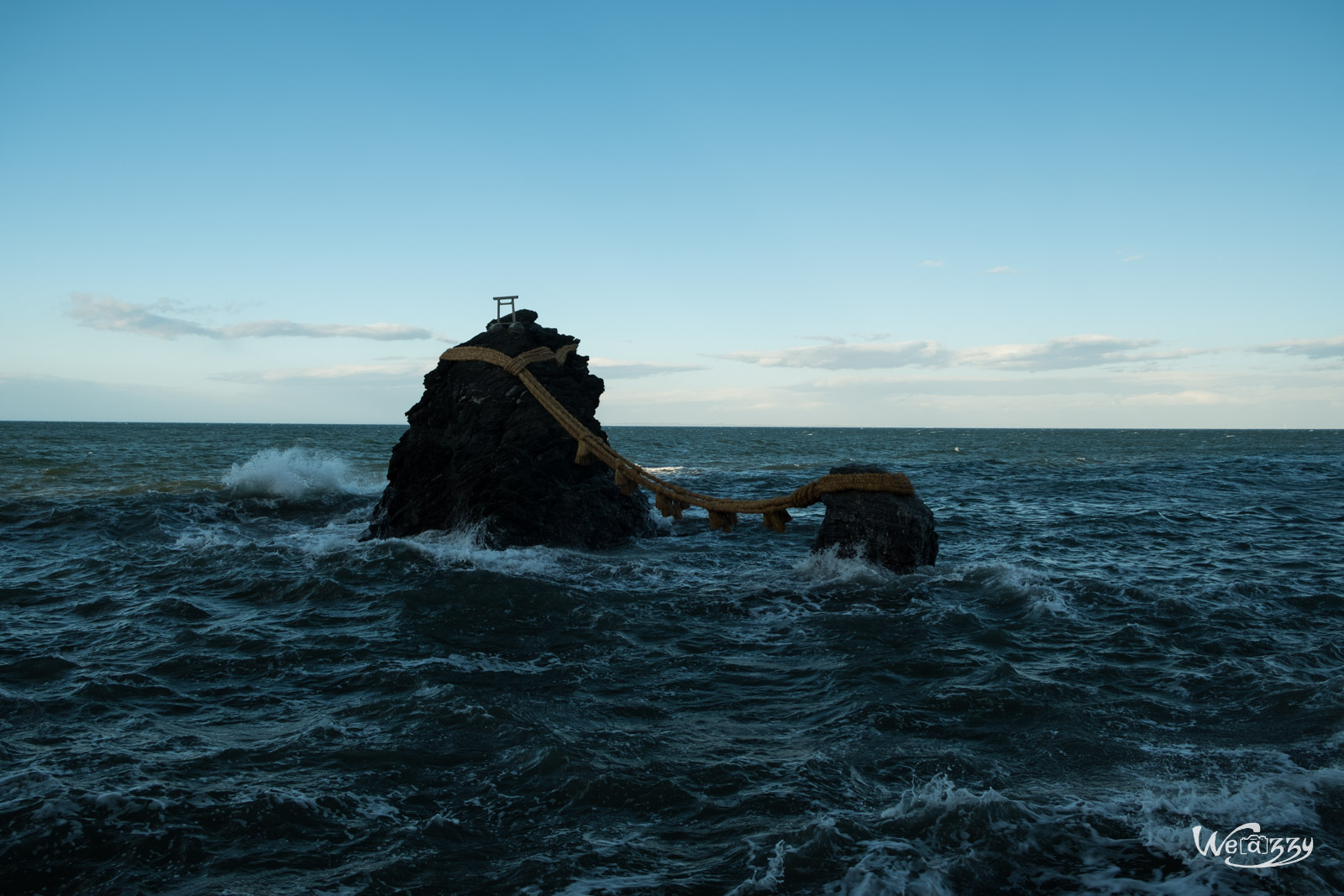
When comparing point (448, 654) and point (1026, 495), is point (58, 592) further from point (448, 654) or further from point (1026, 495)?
point (1026, 495)

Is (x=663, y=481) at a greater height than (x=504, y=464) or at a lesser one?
lesser

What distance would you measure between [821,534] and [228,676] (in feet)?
23.0

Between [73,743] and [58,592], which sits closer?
[73,743]

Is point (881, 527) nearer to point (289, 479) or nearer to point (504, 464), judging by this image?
point (504, 464)

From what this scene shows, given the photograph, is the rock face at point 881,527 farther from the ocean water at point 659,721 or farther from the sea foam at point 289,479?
the sea foam at point 289,479

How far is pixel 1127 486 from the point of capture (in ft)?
75.7

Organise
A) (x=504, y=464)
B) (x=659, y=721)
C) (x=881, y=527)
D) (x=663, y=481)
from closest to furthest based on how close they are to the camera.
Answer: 1. (x=659, y=721)
2. (x=881, y=527)
3. (x=663, y=481)
4. (x=504, y=464)

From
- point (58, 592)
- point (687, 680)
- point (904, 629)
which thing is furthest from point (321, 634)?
point (904, 629)

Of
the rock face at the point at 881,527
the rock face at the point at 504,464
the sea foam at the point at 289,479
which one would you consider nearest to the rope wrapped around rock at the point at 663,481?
the rock face at the point at 881,527

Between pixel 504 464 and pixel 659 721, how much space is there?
23.2 feet

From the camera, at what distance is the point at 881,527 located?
970cm
